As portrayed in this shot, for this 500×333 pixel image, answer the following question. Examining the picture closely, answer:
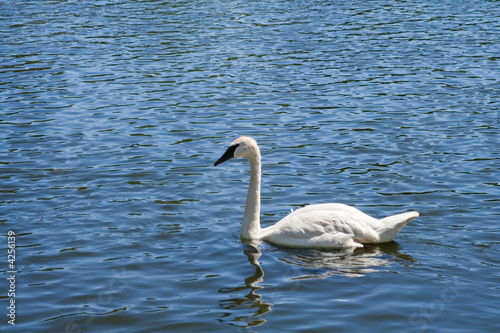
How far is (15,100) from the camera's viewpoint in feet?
59.6

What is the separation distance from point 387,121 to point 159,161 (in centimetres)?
481

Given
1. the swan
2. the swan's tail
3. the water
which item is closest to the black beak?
the water

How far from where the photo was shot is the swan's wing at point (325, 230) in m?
9.88

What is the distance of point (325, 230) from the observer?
998cm

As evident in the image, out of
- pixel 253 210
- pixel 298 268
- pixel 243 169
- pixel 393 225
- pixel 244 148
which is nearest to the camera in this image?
pixel 298 268

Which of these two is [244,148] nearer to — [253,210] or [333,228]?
[253,210]

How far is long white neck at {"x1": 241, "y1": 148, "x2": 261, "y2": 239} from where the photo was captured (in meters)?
10.5

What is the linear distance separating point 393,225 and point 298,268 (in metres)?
1.33

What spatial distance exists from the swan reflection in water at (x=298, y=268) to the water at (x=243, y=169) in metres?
0.03

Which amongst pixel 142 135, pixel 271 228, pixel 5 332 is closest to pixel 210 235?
pixel 271 228

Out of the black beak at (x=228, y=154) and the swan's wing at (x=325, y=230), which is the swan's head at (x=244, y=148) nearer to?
the black beak at (x=228, y=154)

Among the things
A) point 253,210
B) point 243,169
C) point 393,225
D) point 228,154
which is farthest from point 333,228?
point 243,169

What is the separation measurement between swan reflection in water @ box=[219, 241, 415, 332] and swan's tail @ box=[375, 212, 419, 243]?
0.20 metres

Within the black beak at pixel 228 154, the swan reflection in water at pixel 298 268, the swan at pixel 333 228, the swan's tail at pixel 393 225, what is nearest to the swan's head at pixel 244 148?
the black beak at pixel 228 154
